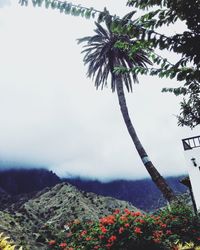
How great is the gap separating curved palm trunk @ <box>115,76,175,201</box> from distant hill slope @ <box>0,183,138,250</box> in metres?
19.8

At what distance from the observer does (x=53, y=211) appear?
204 ft

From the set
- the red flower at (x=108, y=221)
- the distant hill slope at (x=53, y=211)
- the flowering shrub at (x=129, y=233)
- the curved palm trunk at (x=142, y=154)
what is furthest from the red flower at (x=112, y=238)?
the distant hill slope at (x=53, y=211)

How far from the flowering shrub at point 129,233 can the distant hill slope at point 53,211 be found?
79.3 feet

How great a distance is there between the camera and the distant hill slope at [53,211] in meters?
41.5

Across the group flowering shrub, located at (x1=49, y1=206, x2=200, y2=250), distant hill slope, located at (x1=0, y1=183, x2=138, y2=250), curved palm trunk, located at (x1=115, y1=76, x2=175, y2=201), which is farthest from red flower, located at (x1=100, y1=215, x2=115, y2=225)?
distant hill slope, located at (x1=0, y1=183, x2=138, y2=250)

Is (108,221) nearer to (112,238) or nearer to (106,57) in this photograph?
(112,238)

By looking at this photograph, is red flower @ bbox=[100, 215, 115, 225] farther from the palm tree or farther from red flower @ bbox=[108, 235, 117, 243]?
the palm tree

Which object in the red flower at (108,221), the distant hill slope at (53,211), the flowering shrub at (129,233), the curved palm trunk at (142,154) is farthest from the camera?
the distant hill slope at (53,211)

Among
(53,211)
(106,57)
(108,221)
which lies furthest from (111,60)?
(53,211)

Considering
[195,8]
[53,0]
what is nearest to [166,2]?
[195,8]

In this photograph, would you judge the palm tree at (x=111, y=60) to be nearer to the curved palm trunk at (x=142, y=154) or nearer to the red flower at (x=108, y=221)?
the curved palm trunk at (x=142, y=154)

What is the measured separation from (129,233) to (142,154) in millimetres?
10212

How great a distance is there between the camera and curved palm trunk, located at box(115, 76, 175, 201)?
21938 millimetres

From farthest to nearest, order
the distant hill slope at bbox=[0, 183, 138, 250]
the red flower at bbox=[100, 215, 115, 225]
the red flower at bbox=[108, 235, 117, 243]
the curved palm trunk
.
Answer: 1. the distant hill slope at bbox=[0, 183, 138, 250]
2. the curved palm trunk
3. the red flower at bbox=[100, 215, 115, 225]
4. the red flower at bbox=[108, 235, 117, 243]
